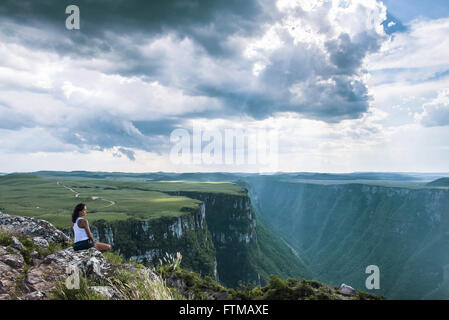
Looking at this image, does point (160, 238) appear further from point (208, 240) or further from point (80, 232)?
point (80, 232)

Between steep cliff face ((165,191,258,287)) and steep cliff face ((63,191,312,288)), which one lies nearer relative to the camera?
steep cliff face ((63,191,312,288))

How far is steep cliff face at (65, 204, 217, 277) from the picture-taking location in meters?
82.4

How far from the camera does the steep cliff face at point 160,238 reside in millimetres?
82438

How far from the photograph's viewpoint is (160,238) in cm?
9838

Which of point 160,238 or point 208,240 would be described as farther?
point 208,240

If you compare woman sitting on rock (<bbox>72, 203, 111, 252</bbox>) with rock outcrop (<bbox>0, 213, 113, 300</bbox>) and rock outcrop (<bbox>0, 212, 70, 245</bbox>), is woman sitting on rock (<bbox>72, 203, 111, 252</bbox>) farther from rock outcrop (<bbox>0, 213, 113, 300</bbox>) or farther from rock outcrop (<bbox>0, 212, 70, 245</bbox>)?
rock outcrop (<bbox>0, 212, 70, 245</bbox>)

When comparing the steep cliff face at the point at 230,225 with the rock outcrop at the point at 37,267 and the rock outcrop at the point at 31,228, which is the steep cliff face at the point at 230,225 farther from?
the rock outcrop at the point at 37,267
